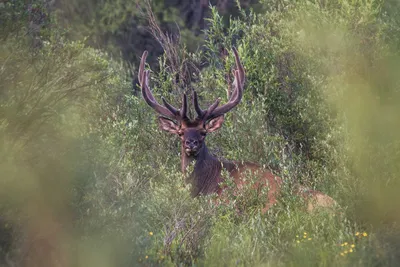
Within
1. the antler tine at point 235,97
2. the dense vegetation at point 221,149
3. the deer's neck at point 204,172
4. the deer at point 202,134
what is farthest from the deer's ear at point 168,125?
the dense vegetation at point 221,149

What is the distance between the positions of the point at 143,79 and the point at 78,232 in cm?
490

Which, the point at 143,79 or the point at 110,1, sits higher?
the point at 143,79

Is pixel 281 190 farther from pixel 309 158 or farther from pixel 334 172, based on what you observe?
pixel 309 158

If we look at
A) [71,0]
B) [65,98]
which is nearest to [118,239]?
[65,98]

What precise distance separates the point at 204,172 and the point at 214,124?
2.11 ft

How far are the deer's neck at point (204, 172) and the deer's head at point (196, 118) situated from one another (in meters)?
0.11

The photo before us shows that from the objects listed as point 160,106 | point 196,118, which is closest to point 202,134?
point 196,118

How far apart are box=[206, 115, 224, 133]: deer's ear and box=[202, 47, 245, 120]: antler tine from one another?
0.18 ft

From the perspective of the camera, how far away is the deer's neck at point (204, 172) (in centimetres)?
1179

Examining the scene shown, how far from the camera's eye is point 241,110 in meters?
12.8

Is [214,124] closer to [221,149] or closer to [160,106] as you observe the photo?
[160,106]

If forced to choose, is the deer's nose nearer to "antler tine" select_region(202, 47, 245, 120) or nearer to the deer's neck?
the deer's neck

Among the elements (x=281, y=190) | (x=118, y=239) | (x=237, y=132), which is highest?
(x=118, y=239)

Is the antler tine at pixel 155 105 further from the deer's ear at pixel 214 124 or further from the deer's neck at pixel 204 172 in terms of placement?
the deer's neck at pixel 204 172
